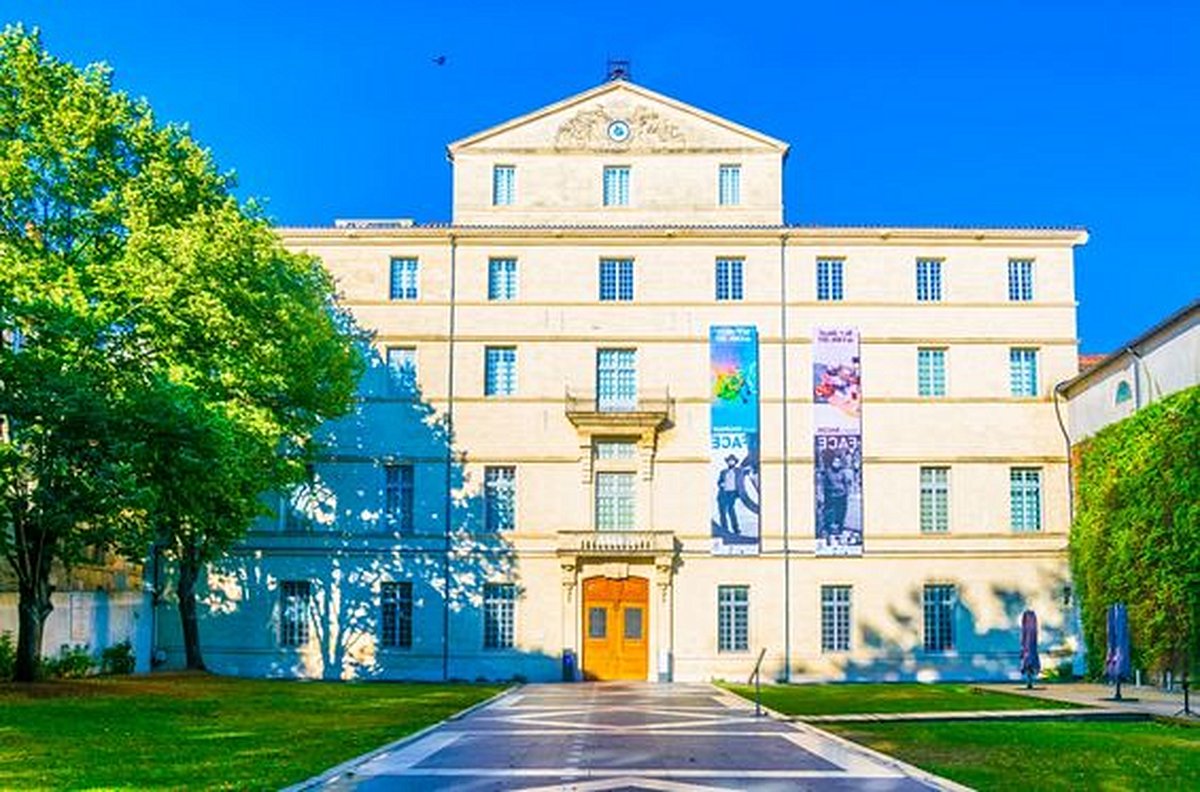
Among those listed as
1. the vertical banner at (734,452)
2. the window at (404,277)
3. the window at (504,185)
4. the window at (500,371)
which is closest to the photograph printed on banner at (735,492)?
the vertical banner at (734,452)

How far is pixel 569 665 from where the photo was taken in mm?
44781

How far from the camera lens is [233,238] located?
32688 mm

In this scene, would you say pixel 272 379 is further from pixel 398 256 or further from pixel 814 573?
pixel 814 573

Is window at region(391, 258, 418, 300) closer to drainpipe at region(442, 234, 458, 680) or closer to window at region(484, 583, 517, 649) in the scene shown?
drainpipe at region(442, 234, 458, 680)

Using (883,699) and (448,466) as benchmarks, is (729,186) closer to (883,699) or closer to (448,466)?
(448,466)

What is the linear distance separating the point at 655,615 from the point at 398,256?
47.2 ft

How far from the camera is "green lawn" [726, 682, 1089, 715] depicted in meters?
29.9

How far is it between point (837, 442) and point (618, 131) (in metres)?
12.6

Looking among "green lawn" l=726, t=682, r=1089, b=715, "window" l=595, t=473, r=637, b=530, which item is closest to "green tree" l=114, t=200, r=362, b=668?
"window" l=595, t=473, r=637, b=530

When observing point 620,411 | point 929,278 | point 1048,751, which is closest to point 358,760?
point 1048,751

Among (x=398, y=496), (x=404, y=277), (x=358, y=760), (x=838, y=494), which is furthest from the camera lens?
(x=404, y=277)

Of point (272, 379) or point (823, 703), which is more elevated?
point (272, 379)

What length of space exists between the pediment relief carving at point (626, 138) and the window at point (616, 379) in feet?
22.7

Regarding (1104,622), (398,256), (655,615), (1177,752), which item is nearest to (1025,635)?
→ (1104,622)
